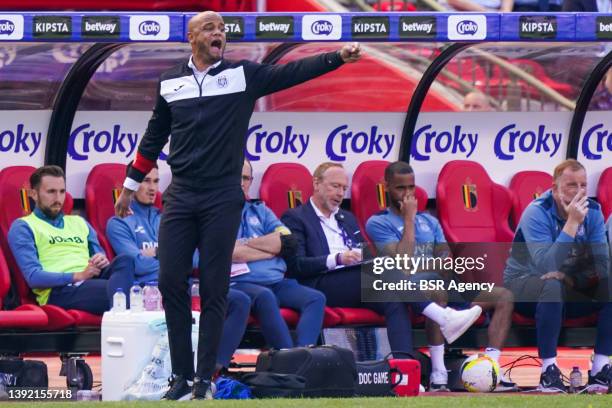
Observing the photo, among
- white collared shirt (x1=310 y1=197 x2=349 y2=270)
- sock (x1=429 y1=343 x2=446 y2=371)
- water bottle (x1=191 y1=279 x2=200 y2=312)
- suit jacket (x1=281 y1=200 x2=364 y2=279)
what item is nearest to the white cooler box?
water bottle (x1=191 y1=279 x2=200 y2=312)

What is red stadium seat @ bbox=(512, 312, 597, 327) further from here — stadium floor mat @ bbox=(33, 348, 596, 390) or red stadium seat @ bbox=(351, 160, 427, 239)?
red stadium seat @ bbox=(351, 160, 427, 239)

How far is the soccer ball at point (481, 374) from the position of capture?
395 inches

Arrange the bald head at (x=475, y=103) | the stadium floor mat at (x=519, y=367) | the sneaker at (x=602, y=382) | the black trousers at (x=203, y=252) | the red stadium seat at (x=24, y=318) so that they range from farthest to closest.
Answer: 1. the bald head at (x=475, y=103)
2. the stadium floor mat at (x=519, y=367)
3. the sneaker at (x=602, y=382)
4. the red stadium seat at (x=24, y=318)
5. the black trousers at (x=203, y=252)

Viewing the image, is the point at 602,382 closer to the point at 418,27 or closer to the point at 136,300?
the point at 418,27

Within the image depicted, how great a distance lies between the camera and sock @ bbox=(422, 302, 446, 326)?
1020cm

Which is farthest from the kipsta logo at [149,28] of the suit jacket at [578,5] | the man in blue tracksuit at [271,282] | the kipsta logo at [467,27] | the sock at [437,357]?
the suit jacket at [578,5]

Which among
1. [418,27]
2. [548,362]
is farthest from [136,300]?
[548,362]

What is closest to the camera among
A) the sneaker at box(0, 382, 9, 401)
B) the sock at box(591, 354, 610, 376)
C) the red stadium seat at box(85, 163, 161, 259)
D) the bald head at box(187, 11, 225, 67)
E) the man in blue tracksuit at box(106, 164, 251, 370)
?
the bald head at box(187, 11, 225, 67)

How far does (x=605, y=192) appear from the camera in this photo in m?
11.6

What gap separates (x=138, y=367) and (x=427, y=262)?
2.36m

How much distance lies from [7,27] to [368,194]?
288cm

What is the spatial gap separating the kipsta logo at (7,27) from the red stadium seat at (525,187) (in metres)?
3.84

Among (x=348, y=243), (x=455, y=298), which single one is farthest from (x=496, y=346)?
(x=348, y=243)

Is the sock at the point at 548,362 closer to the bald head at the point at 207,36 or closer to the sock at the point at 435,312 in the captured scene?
the sock at the point at 435,312
